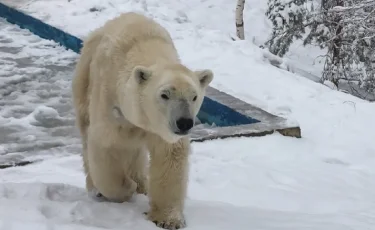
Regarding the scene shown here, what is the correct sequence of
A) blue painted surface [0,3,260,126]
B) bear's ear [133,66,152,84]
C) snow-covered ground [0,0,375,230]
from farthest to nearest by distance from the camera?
1. blue painted surface [0,3,260,126]
2. snow-covered ground [0,0,375,230]
3. bear's ear [133,66,152,84]

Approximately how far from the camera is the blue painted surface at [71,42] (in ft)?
20.8

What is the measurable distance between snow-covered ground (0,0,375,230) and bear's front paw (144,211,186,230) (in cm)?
7

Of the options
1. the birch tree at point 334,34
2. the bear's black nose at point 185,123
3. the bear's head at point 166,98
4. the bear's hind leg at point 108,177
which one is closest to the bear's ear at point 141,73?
the bear's head at point 166,98

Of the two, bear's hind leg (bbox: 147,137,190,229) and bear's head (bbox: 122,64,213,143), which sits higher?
bear's head (bbox: 122,64,213,143)

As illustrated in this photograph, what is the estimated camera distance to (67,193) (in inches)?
146

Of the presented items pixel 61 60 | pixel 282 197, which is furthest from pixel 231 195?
pixel 61 60

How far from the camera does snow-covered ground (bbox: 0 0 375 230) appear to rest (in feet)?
11.0

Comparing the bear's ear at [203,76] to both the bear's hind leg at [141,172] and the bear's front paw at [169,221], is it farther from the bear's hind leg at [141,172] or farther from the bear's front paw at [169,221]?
the bear's hind leg at [141,172]

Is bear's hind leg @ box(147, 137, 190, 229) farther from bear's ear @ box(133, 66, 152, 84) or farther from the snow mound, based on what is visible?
bear's ear @ box(133, 66, 152, 84)

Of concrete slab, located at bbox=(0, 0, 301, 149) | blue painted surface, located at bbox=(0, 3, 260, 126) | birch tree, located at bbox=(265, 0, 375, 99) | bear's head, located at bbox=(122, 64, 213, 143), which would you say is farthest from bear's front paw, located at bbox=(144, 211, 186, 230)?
birch tree, located at bbox=(265, 0, 375, 99)

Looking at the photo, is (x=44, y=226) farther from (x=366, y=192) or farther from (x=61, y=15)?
(x=61, y=15)

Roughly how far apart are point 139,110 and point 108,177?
652mm

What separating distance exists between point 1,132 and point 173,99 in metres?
3.47

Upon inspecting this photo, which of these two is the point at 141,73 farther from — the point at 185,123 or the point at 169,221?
the point at 169,221
